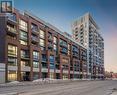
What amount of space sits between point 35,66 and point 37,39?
10970 mm

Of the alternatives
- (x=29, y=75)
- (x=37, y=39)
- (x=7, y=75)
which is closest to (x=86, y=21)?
(x=37, y=39)

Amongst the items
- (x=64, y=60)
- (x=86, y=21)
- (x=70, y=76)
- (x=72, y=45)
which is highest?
(x=86, y=21)

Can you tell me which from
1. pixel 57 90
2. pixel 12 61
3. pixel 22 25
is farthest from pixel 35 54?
pixel 57 90

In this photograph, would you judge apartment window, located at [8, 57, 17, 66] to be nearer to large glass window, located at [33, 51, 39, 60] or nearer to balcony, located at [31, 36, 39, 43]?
large glass window, located at [33, 51, 39, 60]

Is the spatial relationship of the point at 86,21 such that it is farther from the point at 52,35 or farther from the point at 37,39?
the point at 37,39

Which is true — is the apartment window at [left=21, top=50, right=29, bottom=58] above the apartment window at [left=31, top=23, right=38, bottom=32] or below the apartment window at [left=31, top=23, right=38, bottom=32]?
below

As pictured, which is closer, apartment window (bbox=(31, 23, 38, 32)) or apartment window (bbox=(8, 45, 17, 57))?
apartment window (bbox=(8, 45, 17, 57))

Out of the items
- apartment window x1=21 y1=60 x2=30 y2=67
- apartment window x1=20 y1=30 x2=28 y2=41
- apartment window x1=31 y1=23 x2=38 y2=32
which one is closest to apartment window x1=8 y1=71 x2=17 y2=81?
apartment window x1=21 y1=60 x2=30 y2=67

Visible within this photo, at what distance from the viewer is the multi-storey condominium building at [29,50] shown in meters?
71.9

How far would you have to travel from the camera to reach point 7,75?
230 ft

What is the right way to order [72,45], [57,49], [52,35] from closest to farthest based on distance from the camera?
1. [52,35]
2. [57,49]
3. [72,45]

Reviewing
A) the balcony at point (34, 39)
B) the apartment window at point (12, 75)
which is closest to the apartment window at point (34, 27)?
the balcony at point (34, 39)

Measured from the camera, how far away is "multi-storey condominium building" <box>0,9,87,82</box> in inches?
2830

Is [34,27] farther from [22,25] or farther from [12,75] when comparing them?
[12,75]
